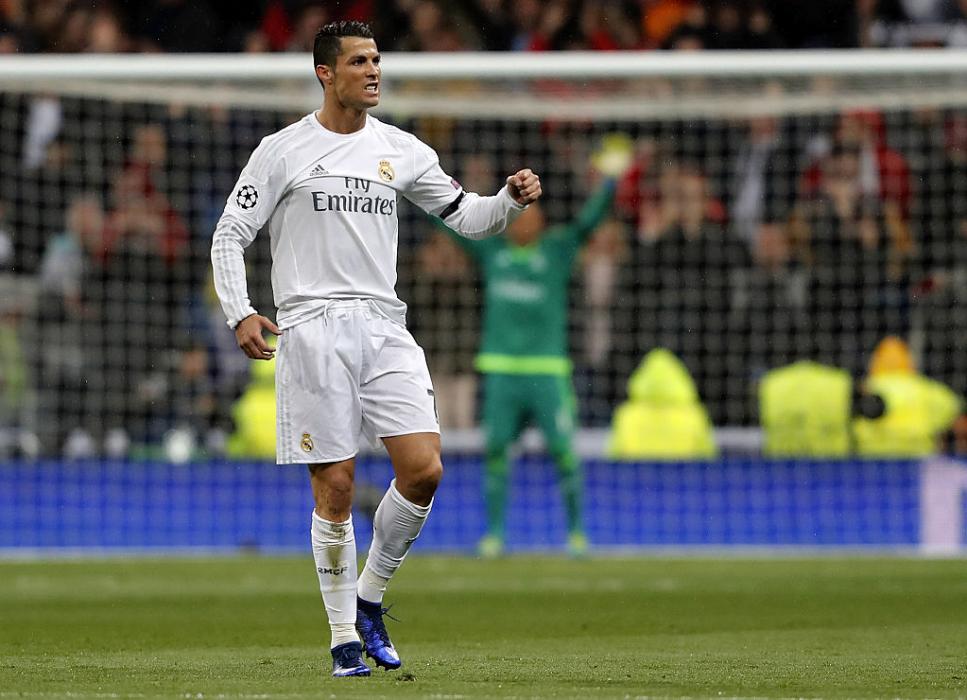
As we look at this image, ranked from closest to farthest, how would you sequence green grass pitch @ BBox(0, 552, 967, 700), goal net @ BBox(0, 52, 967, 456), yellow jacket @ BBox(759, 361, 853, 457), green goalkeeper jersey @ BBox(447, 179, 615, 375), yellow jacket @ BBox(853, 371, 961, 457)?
green grass pitch @ BBox(0, 552, 967, 700), green goalkeeper jersey @ BBox(447, 179, 615, 375), yellow jacket @ BBox(759, 361, 853, 457), yellow jacket @ BBox(853, 371, 961, 457), goal net @ BBox(0, 52, 967, 456)

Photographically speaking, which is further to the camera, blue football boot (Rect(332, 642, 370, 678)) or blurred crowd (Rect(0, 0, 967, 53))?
blurred crowd (Rect(0, 0, 967, 53))

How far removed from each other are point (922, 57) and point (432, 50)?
19.2ft

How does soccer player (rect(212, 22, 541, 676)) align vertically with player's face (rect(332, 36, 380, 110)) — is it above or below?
below

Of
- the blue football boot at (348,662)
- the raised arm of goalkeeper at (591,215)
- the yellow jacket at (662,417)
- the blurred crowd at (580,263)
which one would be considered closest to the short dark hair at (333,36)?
the blue football boot at (348,662)

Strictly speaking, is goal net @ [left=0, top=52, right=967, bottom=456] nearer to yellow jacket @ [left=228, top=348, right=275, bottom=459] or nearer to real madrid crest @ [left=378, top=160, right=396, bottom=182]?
yellow jacket @ [left=228, top=348, right=275, bottom=459]

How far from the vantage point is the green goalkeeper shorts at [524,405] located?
13234 mm

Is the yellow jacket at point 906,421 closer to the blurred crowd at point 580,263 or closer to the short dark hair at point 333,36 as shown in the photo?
the blurred crowd at point 580,263

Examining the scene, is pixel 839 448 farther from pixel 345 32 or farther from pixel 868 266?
pixel 345 32

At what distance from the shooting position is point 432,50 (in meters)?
17.5

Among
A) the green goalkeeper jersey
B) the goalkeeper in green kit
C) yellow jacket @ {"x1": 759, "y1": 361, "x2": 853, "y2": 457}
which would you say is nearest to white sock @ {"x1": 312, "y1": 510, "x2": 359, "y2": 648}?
the goalkeeper in green kit

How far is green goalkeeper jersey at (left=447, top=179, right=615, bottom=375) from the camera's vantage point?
44.0 feet

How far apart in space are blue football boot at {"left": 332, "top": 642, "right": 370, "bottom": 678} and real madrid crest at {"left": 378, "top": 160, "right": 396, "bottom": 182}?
1568 mm

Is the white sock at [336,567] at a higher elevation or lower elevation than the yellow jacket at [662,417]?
lower

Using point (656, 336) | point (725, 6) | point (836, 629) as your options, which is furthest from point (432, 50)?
point (836, 629)
